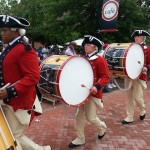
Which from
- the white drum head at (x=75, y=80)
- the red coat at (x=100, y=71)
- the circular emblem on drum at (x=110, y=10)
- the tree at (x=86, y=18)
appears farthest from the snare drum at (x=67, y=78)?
the tree at (x=86, y=18)

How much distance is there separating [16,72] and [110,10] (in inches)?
254

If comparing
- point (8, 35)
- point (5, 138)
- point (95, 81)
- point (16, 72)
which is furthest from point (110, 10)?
point (5, 138)

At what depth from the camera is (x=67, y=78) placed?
13.6 feet

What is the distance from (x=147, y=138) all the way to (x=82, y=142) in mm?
1151

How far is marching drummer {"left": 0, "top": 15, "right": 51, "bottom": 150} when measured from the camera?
331 cm

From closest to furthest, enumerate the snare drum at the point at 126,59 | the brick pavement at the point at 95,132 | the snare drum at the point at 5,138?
the snare drum at the point at 5,138, the brick pavement at the point at 95,132, the snare drum at the point at 126,59

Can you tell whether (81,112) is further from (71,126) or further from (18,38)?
(18,38)

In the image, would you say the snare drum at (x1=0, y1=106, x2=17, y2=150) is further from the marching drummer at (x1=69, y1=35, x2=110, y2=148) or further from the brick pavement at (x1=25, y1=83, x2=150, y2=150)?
the brick pavement at (x1=25, y1=83, x2=150, y2=150)

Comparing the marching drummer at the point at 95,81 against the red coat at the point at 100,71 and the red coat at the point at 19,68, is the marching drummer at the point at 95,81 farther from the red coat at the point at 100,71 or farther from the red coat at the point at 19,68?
the red coat at the point at 19,68

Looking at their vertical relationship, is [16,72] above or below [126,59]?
above

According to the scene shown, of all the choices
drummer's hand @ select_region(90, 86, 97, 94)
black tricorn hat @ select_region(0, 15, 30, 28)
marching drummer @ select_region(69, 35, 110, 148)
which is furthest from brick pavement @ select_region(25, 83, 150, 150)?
black tricorn hat @ select_region(0, 15, 30, 28)

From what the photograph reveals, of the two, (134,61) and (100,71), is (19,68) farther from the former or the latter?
(134,61)

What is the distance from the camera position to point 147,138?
17.1 feet

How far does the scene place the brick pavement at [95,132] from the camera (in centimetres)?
491
